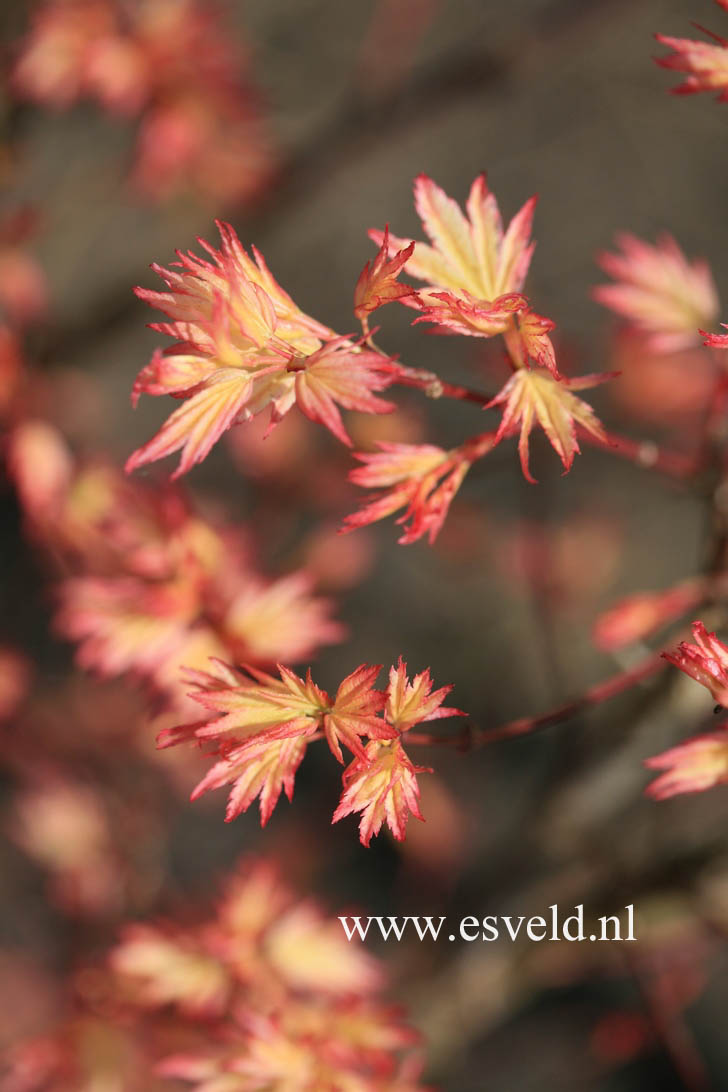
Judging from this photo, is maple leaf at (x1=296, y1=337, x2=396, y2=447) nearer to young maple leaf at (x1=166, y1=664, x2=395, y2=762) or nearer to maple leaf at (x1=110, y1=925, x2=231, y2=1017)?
young maple leaf at (x1=166, y1=664, x2=395, y2=762)

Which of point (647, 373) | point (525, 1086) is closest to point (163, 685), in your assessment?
point (647, 373)

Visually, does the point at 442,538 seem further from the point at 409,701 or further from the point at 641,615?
the point at 409,701

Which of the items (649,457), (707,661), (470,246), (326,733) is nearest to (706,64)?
(470,246)

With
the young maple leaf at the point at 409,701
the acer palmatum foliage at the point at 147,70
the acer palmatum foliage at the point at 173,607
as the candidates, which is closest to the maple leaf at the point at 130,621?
the acer palmatum foliage at the point at 173,607

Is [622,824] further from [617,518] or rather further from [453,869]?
[617,518]

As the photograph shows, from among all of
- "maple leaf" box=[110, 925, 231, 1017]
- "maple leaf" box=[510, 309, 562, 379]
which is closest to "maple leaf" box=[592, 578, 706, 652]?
"maple leaf" box=[510, 309, 562, 379]

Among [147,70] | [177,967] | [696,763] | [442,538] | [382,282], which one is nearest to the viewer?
[382,282]
